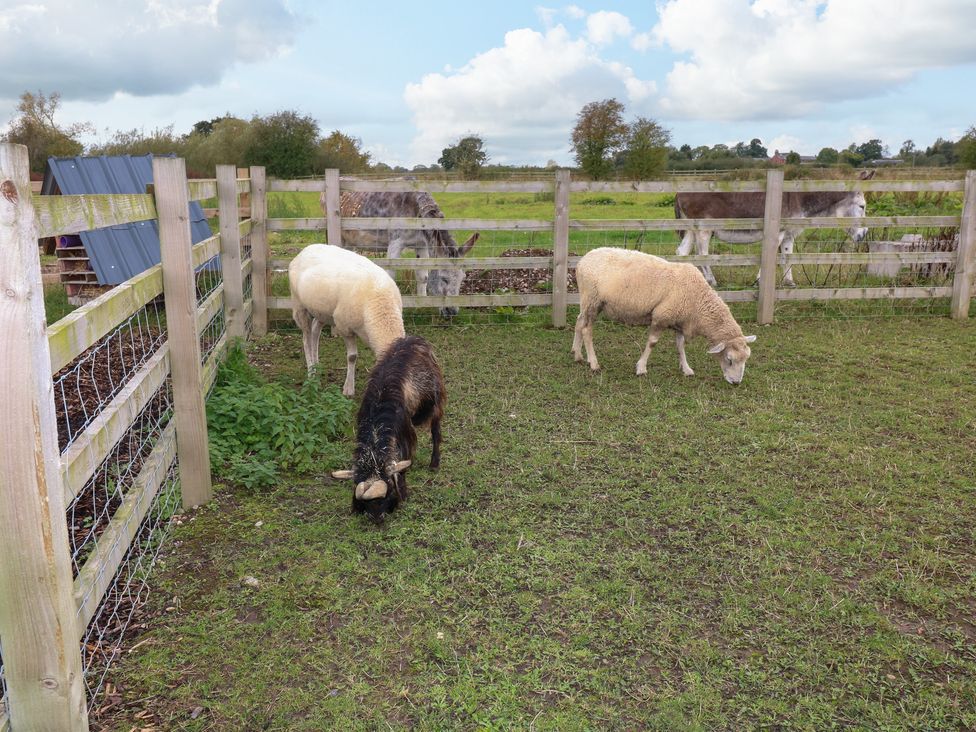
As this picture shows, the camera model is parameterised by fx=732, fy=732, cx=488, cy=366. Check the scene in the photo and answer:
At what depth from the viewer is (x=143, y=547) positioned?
3832 millimetres

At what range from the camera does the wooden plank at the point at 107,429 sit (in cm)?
256

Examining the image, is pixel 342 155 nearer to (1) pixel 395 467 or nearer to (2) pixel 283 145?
(2) pixel 283 145

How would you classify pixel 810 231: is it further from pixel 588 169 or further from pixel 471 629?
pixel 588 169

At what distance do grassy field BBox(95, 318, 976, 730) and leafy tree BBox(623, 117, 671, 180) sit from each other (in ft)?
102

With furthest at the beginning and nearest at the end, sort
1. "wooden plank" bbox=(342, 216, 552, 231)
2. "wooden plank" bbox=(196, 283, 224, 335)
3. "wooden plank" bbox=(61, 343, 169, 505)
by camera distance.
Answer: "wooden plank" bbox=(342, 216, 552, 231) → "wooden plank" bbox=(196, 283, 224, 335) → "wooden plank" bbox=(61, 343, 169, 505)

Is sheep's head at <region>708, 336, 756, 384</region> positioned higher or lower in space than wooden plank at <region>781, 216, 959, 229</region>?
lower

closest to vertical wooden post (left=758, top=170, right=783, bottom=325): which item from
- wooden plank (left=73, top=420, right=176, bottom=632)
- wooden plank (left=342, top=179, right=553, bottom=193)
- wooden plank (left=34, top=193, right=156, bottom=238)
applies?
wooden plank (left=342, top=179, right=553, bottom=193)

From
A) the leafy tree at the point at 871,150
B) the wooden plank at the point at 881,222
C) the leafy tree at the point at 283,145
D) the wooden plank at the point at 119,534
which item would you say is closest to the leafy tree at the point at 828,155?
the leafy tree at the point at 871,150

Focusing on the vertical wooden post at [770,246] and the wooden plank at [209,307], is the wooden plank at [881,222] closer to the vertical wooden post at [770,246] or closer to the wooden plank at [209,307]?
the vertical wooden post at [770,246]

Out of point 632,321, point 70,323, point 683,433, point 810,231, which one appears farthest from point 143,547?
point 810,231

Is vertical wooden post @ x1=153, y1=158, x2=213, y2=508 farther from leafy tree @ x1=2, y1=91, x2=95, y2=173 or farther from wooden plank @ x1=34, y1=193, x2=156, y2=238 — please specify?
leafy tree @ x1=2, y1=91, x2=95, y2=173

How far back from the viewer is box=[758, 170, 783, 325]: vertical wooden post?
9344 mm

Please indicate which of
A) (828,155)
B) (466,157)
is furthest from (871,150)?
(466,157)

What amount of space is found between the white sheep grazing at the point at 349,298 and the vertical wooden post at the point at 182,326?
1731 mm
